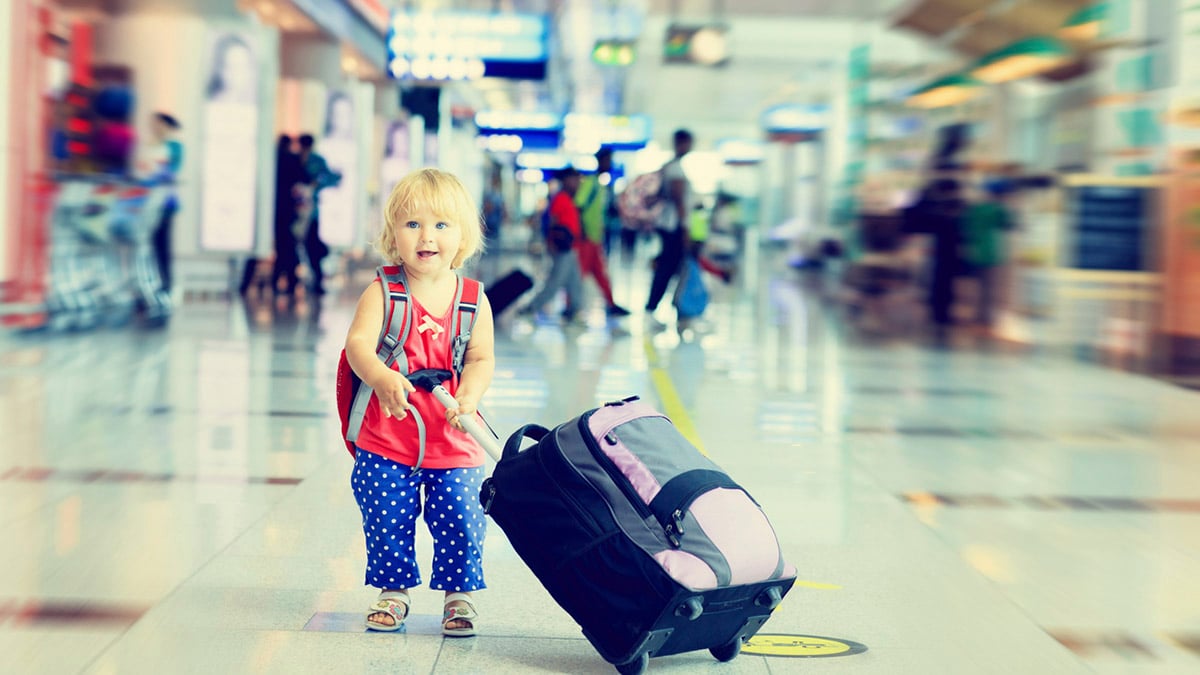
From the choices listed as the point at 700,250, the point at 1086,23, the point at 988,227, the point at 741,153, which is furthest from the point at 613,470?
the point at 741,153

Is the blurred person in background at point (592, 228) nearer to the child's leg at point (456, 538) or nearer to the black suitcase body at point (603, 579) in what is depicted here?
the child's leg at point (456, 538)

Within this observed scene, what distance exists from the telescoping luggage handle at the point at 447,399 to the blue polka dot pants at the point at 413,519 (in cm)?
21

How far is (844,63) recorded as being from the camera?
123ft

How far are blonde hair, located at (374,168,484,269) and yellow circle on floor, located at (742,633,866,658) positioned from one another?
3.98ft

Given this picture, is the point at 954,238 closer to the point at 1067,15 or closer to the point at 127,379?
the point at 1067,15

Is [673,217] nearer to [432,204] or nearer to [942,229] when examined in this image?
[942,229]

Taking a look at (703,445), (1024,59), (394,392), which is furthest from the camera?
(1024,59)

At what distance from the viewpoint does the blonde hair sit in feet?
11.4

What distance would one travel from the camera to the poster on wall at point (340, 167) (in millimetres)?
23203

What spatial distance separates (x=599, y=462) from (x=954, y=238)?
1333 cm

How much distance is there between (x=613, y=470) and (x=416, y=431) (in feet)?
1.93

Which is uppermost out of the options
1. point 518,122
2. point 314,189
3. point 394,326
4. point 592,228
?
point 518,122

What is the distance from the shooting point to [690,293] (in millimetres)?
15156

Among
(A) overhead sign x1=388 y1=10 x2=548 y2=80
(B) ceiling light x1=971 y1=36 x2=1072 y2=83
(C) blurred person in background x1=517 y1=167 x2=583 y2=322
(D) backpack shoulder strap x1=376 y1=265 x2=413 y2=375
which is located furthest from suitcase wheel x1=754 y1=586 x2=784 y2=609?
(A) overhead sign x1=388 y1=10 x2=548 y2=80
